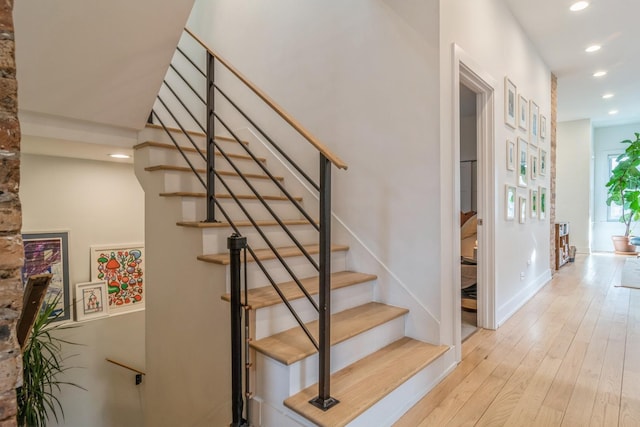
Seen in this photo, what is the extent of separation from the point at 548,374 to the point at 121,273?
3894mm

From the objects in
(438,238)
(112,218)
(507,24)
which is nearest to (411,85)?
(438,238)

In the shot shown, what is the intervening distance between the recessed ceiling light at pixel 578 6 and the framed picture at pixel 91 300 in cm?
541

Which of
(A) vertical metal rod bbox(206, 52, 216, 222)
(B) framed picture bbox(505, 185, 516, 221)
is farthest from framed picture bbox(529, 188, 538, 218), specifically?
(A) vertical metal rod bbox(206, 52, 216, 222)

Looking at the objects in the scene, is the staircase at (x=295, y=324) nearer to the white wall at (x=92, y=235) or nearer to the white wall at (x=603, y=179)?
the white wall at (x=92, y=235)

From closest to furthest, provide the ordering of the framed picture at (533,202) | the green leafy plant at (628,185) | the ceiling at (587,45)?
the ceiling at (587,45) → the framed picture at (533,202) → the green leafy plant at (628,185)

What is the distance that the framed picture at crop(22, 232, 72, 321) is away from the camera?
320cm

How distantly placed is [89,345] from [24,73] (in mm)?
2664

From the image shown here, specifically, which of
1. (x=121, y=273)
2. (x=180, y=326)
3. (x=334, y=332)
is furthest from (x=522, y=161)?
(x=121, y=273)

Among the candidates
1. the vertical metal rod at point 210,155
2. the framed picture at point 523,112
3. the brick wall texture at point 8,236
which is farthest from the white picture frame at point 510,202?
the brick wall texture at point 8,236

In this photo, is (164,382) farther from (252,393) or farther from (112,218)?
(112,218)

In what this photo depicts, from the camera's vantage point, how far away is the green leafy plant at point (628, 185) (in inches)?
295

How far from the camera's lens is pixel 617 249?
26.2 feet

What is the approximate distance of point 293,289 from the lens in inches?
84.7

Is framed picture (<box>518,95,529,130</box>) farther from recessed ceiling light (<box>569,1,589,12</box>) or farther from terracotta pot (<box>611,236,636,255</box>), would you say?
terracotta pot (<box>611,236,636,255</box>)
